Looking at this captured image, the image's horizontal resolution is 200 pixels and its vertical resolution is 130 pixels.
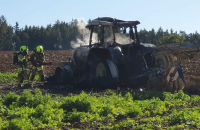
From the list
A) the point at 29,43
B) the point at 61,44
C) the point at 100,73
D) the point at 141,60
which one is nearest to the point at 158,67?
the point at 141,60

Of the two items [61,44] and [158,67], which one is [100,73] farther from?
A: [61,44]

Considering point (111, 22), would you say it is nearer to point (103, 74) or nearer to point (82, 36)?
point (103, 74)

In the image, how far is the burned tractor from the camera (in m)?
14.7

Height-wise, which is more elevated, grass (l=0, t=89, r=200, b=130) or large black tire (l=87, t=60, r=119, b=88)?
large black tire (l=87, t=60, r=119, b=88)

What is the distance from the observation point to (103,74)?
15.5 metres

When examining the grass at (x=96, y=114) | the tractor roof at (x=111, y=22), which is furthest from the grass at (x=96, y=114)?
the tractor roof at (x=111, y=22)

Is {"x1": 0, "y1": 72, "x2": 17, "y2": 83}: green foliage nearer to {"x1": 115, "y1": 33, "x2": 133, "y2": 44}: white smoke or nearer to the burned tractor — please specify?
the burned tractor

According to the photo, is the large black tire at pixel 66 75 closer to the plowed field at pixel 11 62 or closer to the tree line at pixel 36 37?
the plowed field at pixel 11 62

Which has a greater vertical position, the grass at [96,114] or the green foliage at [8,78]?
the green foliage at [8,78]

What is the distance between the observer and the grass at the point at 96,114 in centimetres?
789

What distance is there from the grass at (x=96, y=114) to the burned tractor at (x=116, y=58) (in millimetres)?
3360

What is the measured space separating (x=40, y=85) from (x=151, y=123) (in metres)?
9.79

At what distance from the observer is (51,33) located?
96.5 meters

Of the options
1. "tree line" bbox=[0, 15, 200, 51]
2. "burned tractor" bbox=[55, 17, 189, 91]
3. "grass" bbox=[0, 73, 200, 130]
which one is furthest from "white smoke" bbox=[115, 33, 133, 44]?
"tree line" bbox=[0, 15, 200, 51]
